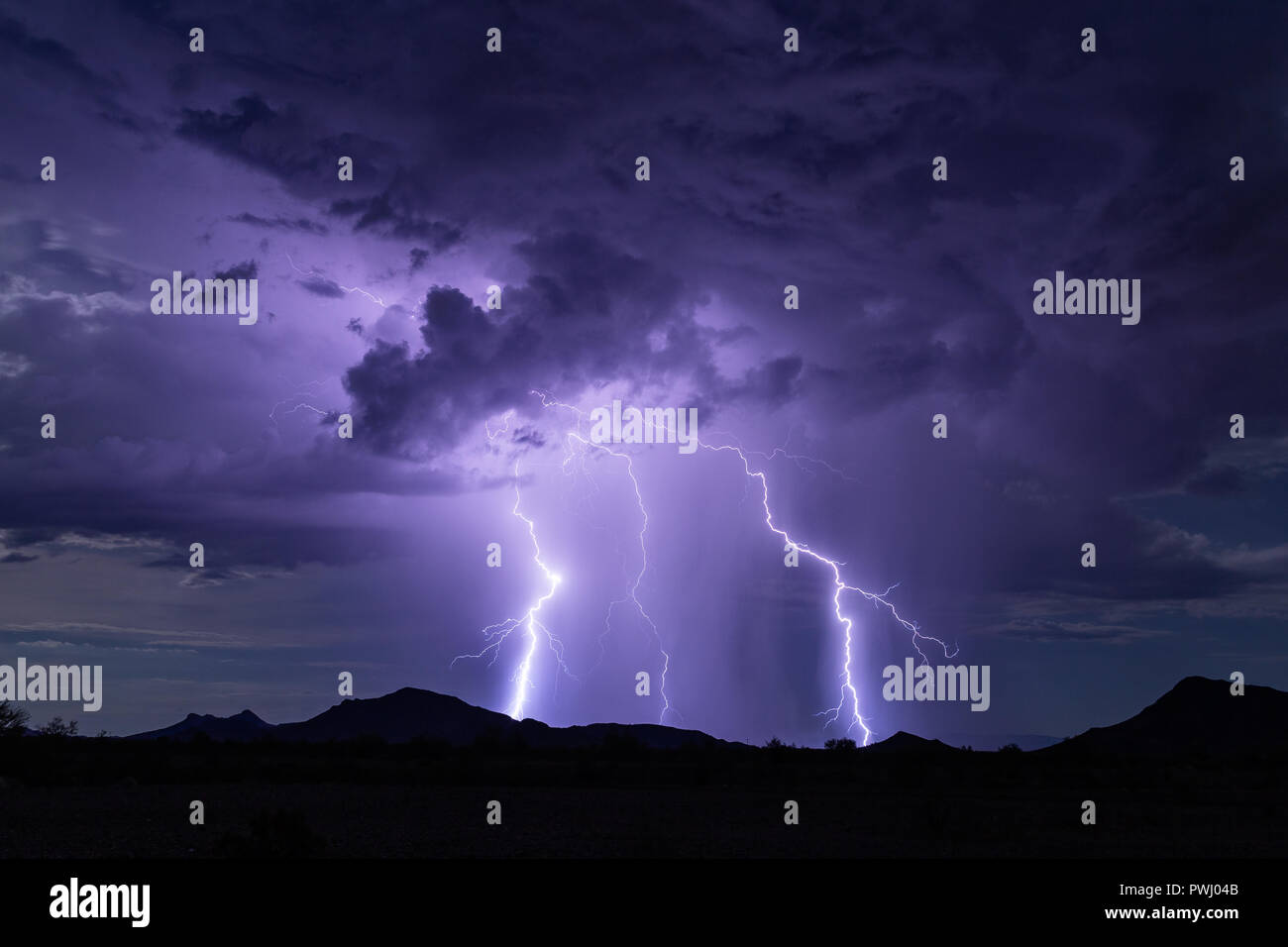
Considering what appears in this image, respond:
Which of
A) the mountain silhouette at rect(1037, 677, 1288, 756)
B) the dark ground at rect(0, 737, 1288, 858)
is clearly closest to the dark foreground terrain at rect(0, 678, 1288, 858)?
the dark ground at rect(0, 737, 1288, 858)

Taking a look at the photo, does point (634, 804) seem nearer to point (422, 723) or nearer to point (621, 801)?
point (621, 801)

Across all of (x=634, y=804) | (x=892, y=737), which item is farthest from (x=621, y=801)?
(x=892, y=737)

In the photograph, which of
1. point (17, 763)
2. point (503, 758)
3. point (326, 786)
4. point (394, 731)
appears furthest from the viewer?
point (394, 731)

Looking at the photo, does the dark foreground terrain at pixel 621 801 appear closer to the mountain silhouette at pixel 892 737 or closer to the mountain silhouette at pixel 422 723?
the mountain silhouette at pixel 892 737

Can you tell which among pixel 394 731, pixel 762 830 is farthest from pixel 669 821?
pixel 394 731
